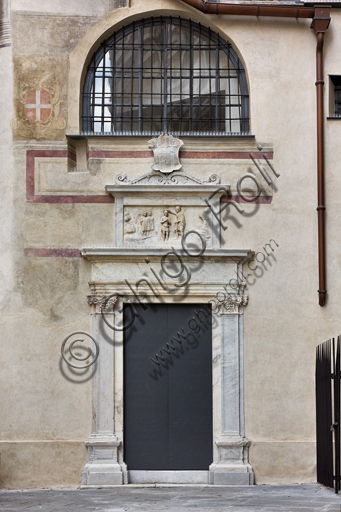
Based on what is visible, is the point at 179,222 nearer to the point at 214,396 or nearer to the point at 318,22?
the point at 214,396

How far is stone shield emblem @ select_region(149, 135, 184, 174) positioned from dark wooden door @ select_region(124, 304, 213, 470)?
2153 mm

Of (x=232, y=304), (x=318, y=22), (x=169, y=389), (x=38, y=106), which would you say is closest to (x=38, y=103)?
(x=38, y=106)

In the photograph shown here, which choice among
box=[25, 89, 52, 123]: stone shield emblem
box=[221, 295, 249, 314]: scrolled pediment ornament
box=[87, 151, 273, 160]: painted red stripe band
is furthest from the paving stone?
box=[25, 89, 52, 123]: stone shield emblem

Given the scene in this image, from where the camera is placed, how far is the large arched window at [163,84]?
12.2 metres

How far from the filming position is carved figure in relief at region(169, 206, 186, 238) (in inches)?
463

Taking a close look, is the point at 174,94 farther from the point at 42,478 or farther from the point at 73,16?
the point at 42,478

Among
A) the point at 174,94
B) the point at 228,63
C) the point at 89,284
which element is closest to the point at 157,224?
the point at 89,284

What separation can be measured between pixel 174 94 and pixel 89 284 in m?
3.40

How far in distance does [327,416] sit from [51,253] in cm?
474

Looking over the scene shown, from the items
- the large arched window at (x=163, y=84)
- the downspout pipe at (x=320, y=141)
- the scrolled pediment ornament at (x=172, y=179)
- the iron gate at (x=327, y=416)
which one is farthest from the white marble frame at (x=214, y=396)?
the large arched window at (x=163, y=84)

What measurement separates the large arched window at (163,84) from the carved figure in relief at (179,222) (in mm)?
1366

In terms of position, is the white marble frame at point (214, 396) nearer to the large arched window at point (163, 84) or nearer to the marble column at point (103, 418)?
the marble column at point (103, 418)

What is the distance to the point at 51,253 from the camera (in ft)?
38.1

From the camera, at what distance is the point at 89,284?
11.5 meters
